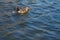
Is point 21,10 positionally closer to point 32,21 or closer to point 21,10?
point 21,10

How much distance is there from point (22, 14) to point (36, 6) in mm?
1035

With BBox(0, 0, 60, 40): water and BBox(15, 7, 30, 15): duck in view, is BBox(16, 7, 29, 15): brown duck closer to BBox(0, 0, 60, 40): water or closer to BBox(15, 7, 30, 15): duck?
BBox(15, 7, 30, 15): duck

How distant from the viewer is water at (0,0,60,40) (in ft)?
30.9

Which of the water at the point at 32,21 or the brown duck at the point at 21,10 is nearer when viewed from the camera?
the water at the point at 32,21

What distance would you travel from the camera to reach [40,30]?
Result: 9828mm

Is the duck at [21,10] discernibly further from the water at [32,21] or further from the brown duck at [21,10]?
the water at [32,21]

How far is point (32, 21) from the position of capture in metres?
10.7

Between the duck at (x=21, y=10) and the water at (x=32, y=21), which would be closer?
the water at (x=32, y=21)

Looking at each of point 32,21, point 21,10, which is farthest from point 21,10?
point 32,21

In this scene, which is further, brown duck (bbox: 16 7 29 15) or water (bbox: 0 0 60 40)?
brown duck (bbox: 16 7 29 15)

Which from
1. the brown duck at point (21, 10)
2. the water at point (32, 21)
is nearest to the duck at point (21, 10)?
the brown duck at point (21, 10)

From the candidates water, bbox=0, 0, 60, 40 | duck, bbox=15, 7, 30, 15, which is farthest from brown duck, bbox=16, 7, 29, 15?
water, bbox=0, 0, 60, 40

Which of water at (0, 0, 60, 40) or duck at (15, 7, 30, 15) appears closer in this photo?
water at (0, 0, 60, 40)

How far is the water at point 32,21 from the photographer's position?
9.42 m
